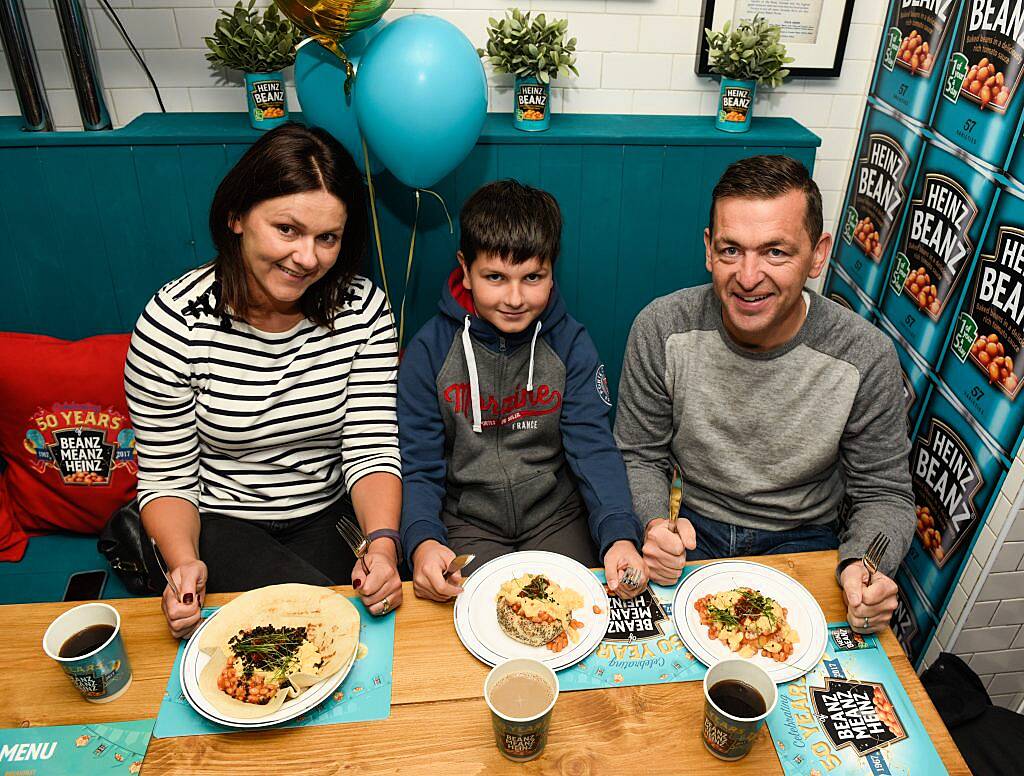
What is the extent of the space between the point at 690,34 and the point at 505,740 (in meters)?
2.09

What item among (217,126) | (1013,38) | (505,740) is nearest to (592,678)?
(505,740)

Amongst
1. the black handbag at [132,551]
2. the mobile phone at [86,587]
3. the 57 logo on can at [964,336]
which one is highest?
A: the 57 logo on can at [964,336]

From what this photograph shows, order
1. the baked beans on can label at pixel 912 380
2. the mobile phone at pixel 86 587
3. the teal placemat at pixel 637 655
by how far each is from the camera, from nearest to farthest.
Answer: the teal placemat at pixel 637 655 < the mobile phone at pixel 86 587 < the baked beans on can label at pixel 912 380

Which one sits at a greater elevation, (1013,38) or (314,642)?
(1013,38)

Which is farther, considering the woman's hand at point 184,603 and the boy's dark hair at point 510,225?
the boy's dark hair at point 510,225

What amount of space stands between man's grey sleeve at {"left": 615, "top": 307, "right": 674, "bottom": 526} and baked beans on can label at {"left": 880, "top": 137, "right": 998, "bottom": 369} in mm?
736

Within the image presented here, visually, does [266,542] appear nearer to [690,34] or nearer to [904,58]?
[690,34]

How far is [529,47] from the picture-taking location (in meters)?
2.09

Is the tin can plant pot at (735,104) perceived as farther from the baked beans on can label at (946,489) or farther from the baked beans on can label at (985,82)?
the baked beans on can label at (946,489)

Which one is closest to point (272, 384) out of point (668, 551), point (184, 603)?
point (184, 603)

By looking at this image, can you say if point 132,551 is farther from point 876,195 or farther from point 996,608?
point 876,195

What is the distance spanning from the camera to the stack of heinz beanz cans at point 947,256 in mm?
1665

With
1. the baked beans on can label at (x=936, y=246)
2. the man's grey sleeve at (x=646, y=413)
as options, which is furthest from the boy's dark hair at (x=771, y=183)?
the baked beans on can label at (x=936, y=246)

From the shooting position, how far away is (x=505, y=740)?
109 centimetres
